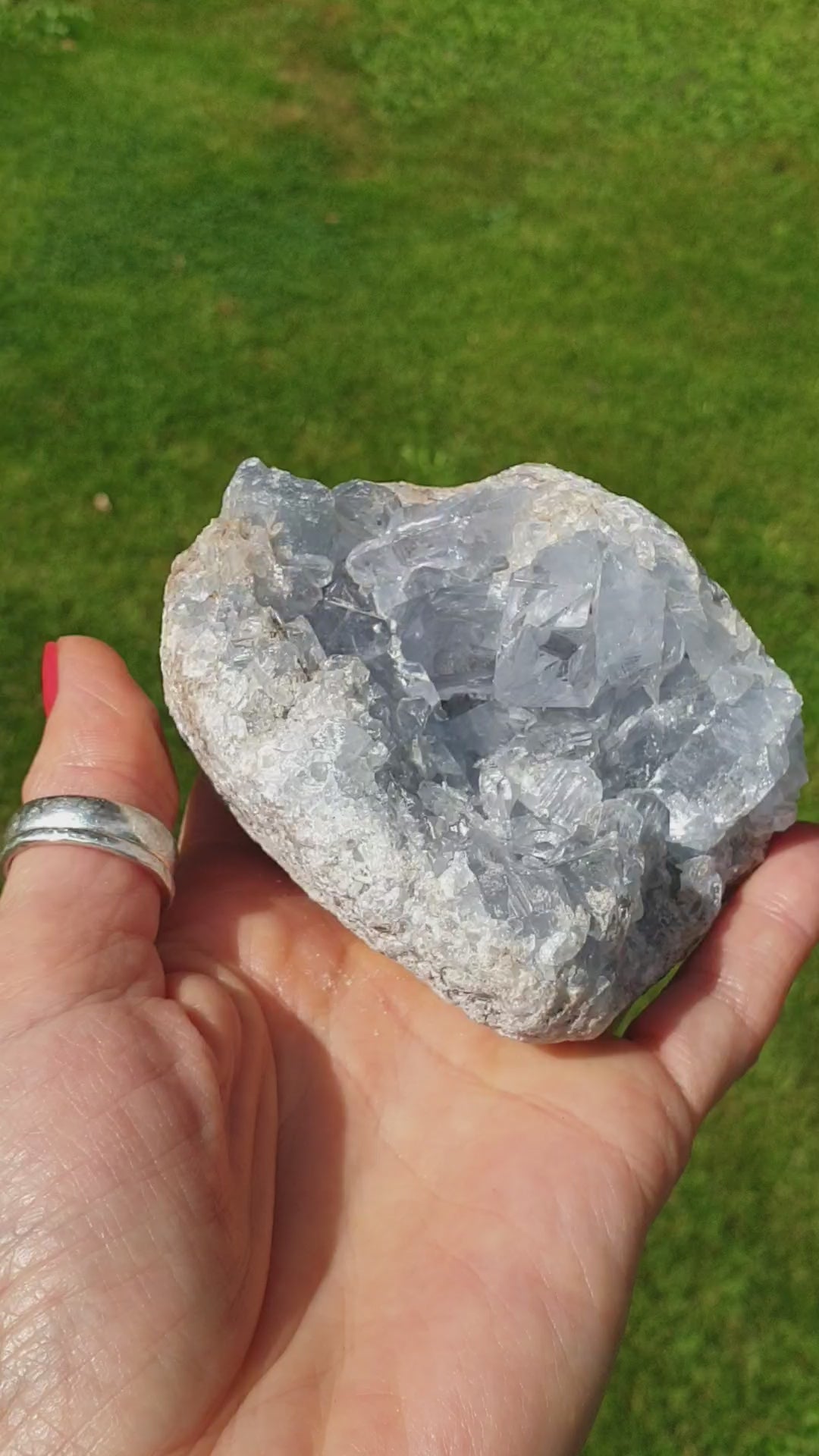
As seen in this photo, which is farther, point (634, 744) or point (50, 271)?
point (50, 271)

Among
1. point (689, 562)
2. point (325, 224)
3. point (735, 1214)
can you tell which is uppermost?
point (689, 562)

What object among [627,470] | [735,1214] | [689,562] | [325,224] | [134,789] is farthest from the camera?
[325,224]

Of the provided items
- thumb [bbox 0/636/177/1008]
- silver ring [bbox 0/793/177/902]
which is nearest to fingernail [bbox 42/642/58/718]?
thumb [bbox 0/636/177/1008]

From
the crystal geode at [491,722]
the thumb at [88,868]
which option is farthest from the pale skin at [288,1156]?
the crystal geode at [491,722]

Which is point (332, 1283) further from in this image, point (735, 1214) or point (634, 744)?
point (735, 1214)

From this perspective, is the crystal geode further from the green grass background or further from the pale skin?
the green grass background

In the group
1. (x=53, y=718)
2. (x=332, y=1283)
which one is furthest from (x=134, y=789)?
(x=332, y=1283)
